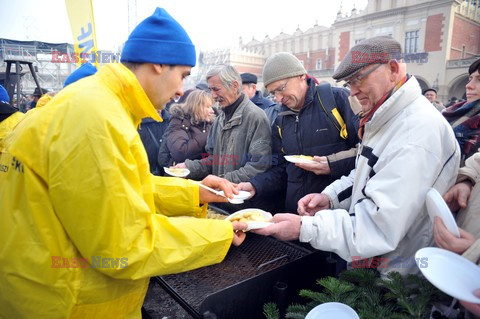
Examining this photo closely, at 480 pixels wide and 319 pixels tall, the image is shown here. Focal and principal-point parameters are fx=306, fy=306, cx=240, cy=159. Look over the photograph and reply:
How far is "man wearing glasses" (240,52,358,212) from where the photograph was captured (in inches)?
106

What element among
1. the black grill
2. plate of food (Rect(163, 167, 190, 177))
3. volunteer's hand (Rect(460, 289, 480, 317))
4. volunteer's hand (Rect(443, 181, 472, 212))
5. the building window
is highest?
the building window

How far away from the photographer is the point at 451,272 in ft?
3.92

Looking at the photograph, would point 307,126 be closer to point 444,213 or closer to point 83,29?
point 444,213

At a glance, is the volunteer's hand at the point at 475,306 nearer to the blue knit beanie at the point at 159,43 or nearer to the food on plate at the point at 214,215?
the blue knit beanie at the point at 159,43

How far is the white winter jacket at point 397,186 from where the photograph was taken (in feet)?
4.94

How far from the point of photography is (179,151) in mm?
4305

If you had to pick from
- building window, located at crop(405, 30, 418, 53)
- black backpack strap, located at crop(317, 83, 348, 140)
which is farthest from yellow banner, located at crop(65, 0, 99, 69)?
building window, located at crop(405, 30, 418, 53)

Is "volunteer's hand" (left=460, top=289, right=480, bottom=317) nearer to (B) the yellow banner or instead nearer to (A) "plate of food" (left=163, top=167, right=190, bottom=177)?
(A) "plate of food" (left=163, top=167, right=190, bottom=177)

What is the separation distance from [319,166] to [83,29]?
5.05 meters

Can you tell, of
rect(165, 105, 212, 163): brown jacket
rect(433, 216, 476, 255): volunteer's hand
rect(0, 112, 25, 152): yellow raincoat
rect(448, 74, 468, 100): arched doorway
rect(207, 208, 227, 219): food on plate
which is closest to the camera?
rect(433, 216, 476, 255): volunteer's hand

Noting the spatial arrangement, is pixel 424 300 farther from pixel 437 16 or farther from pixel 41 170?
pixel 437 16

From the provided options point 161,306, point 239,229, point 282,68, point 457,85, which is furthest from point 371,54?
point 457,85

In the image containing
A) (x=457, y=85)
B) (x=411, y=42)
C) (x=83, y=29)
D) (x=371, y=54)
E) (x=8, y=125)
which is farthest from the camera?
(x=411, y=42)

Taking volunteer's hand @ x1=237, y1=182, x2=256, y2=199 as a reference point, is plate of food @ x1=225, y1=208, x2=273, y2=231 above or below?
above
